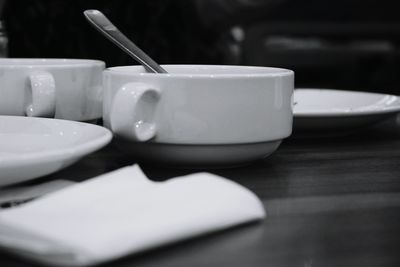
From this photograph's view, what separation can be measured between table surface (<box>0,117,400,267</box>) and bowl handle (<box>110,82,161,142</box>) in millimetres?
40

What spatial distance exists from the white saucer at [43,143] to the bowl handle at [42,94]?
26 mm

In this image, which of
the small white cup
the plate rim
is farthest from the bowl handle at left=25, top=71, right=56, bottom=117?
the plate rim

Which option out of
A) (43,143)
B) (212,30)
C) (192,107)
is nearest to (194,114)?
(192,107)

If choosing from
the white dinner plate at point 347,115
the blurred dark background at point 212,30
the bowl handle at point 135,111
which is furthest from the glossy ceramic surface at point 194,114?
the blurred dark background at point 212,30

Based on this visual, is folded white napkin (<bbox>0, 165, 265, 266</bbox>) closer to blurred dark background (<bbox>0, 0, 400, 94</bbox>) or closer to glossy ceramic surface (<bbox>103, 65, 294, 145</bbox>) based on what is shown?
glossy ceramic surface (<bbox>103, 65, 294, 145</bbox>)

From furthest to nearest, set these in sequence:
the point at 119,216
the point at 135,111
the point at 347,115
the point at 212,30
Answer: the point at 212,30, the point at 347,115, the point at 135,111, the point at 119,216

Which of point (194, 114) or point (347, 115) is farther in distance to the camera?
point (347, 115)

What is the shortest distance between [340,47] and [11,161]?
7.81 feet

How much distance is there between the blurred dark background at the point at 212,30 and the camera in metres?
1.54

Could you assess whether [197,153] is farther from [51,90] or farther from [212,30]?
[212,30]

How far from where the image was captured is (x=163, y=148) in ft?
1.43

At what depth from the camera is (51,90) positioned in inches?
19.3

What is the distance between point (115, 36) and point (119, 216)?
0.74ft

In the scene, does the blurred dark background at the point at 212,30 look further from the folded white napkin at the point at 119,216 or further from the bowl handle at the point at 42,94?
the folded white napkin at the point at 119,216
